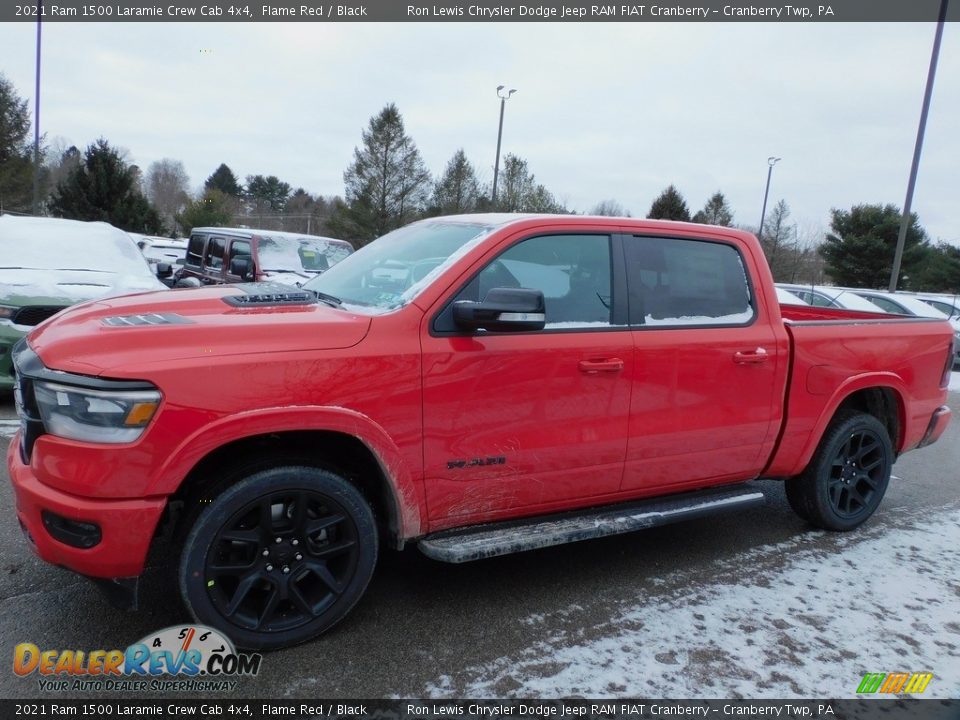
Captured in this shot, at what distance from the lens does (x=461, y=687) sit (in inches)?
104

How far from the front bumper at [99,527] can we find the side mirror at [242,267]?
7654 millimetres

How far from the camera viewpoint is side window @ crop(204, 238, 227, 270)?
10.9 metres

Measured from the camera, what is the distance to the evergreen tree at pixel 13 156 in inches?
1262

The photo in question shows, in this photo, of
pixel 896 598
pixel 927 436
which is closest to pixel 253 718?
pixel 896 598

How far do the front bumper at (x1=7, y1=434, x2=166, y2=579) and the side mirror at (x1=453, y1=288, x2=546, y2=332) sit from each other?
1.39 m

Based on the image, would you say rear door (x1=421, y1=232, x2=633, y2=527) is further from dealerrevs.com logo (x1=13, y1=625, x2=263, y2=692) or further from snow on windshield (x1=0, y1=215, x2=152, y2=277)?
snow on windshield (x1=0, y1=215, x2=152, y2=277)

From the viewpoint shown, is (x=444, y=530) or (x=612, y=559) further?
(x=612, y=559)

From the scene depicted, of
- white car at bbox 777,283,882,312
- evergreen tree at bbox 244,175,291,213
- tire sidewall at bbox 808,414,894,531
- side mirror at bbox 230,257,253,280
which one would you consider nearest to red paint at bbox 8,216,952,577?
tire sidewall at bbox 808,414,894,531

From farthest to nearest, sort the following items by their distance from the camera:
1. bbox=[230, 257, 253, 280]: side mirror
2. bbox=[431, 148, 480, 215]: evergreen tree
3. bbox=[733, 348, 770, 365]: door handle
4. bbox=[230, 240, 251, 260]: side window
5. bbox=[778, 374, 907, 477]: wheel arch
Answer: bbox=[431, 148, 480, 215]: evergreen tree
bbox=[230, 240, 251, 260]: side window
bbox=[230, 257, 253, 280]: side mirror
bbox=[778, 374, 907, 477]: wheel arch
bbox=[733, 348, 770, 365]: door handle

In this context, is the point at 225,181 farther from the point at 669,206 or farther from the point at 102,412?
the point at 102,412

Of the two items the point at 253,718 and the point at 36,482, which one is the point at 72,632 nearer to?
the point at 36,482

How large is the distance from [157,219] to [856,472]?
37545 millimetres

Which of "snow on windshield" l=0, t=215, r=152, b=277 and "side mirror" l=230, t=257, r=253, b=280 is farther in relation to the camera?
"side mirror" l=230, t=257, r=253, b=280

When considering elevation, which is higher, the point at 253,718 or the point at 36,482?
the point at 36,482
